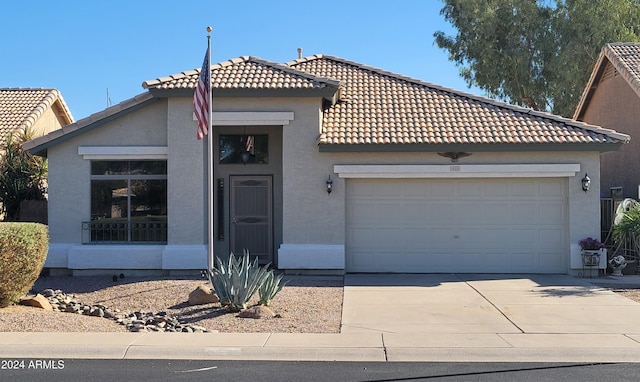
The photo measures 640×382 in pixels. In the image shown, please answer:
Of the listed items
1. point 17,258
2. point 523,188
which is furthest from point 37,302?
point 523,188

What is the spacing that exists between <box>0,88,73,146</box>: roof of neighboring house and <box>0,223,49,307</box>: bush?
14.2 meters

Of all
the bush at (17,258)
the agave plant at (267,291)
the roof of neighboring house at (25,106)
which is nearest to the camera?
the bush at (17,258)

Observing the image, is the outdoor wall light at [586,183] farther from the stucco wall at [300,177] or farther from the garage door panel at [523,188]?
the garage door panel at [523,188]

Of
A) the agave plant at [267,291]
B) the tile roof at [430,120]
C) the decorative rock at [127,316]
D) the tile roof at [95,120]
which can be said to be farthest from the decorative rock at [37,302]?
the tile roof at [430,120]

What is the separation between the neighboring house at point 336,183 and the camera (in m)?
15.8

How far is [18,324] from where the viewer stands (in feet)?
34.7

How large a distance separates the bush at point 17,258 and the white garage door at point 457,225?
6.95 meters

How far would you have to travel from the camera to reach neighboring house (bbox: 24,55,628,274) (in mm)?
15844

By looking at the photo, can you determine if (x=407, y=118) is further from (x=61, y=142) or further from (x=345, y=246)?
(x=61, y=142)

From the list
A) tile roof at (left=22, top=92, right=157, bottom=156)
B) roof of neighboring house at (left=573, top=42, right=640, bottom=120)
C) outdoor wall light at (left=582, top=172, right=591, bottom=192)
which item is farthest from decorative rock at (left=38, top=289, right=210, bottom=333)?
roof of neighboring house at (left=573, top=42, right=640, bottom=120)

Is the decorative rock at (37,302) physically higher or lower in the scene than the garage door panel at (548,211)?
lower

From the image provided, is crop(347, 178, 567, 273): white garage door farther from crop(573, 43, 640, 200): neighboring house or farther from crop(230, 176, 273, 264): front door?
crop(573, 43, 640, 200): neighboring house

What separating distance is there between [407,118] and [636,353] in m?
8.94

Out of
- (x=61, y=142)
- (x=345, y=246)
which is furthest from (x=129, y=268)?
(x=345, y=246)
